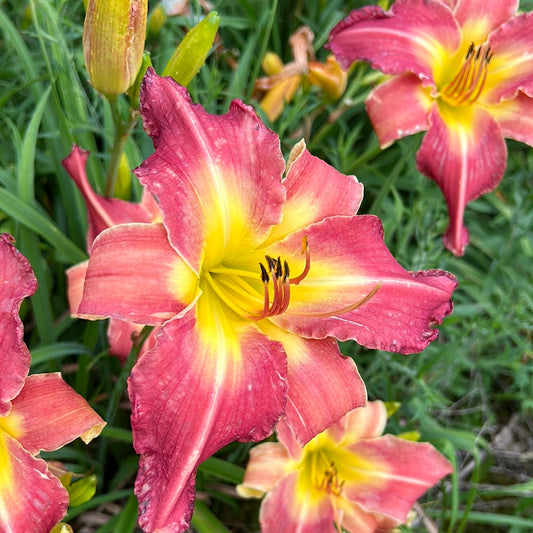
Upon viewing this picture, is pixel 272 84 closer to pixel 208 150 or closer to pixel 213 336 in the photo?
pixel 208 150

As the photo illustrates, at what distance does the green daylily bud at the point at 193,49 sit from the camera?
2.66 feet

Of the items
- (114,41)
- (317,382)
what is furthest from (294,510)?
(114,41)

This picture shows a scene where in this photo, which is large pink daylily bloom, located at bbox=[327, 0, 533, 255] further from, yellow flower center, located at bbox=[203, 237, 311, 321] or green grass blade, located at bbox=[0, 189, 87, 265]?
green grass blade, located at bbox=[0, 189, 87, 265]

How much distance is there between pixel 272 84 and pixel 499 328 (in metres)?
0.82

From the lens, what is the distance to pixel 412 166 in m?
1.60

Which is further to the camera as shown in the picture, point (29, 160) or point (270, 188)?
point (29, 160)

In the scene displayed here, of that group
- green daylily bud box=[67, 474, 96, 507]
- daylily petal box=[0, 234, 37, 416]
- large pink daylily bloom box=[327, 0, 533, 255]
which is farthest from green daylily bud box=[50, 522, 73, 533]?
large pink daylily bloom box=[327, 0, 533, 255]

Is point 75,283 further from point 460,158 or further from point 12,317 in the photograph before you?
point 460,158

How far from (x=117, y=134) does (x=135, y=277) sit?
11.6 inches

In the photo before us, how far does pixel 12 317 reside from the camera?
2.21 feet

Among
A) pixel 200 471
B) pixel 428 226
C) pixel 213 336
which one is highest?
pixel 213 336

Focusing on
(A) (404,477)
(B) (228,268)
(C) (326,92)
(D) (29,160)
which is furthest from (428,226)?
(D) (29,160)

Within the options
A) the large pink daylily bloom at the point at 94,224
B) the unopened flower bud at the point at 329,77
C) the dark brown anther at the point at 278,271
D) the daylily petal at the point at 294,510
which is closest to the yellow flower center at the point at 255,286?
the dark brown anther at the point at 278,271

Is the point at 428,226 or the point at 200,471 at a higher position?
the point at 428,226
